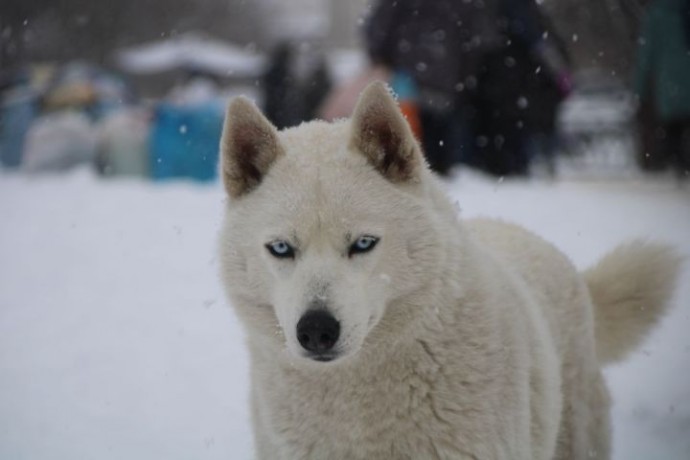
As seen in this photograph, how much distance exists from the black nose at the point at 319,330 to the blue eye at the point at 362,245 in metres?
0.29

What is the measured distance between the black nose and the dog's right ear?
2.39 ft

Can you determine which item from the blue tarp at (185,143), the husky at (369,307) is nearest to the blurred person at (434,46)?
the blue tarp at (185,143)

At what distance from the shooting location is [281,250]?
3.06m

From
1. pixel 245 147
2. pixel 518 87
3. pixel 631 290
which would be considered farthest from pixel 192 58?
pixel 245 147

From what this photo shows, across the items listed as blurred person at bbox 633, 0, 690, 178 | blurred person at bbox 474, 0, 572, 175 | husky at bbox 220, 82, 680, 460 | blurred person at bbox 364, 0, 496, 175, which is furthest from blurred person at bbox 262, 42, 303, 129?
husky at bbox 220, 82, 680, 460

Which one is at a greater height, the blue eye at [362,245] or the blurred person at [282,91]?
the blurred person at [282,91]

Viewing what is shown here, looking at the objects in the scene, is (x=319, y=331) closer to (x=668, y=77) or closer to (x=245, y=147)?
(x=245, y=147)

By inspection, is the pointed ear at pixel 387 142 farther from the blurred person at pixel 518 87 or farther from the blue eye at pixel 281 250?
the blurred person at pixel 518 87

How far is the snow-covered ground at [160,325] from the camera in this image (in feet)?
15.1

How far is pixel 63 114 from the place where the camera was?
1814cm

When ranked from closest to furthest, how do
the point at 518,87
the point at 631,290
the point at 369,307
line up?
1. the point at 369,307
2. the point at 631,290
3. the point at 518,87

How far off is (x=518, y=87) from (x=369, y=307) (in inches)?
285

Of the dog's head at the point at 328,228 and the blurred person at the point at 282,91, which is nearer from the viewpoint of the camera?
the dog's head at the point at 328,228

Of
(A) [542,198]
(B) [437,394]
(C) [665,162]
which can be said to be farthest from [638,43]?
(B) [437,394]
